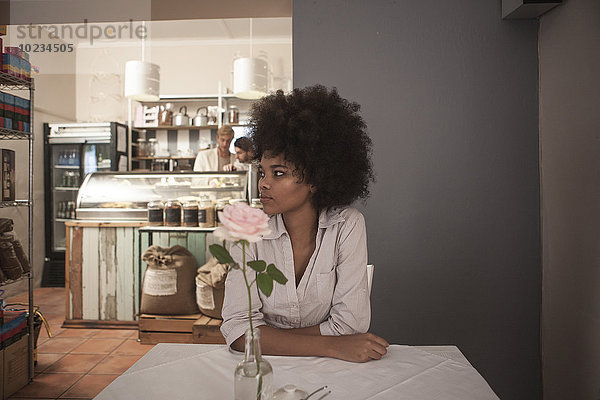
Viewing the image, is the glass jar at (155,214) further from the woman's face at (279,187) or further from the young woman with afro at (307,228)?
the woman's face at (279,187)

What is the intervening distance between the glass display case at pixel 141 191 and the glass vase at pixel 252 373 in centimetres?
321

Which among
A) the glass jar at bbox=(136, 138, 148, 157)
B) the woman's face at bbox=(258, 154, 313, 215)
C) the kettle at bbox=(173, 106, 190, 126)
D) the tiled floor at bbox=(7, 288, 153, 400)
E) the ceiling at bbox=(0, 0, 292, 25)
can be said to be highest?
the ceiling at bbox=(0, 0, 292, 25)

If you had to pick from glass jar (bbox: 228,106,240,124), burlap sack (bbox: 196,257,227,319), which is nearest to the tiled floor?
burlap sack (bbox: 196,257,227,319)

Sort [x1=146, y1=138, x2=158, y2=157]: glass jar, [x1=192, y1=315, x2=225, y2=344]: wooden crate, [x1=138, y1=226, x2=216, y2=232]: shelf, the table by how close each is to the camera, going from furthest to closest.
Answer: [x1=146, y1=138, x2=158, y2=157]: glass jar → [x1=138, y1=226, x2=216, y2=232]: shelf → [x1=192, y1=315, x2=225, y2=344]: wooden crate → the table

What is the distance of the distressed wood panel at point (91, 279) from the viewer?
4008 millimetres

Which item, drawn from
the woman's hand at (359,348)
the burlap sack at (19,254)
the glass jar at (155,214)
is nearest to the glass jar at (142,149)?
the glass jar at (155,214)

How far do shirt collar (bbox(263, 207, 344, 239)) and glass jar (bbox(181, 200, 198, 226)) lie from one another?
240cm

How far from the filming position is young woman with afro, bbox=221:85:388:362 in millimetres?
1390

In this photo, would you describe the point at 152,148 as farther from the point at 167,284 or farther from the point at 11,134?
the point at 11,134

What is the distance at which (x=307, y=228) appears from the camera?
1613mm

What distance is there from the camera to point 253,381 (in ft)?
2.68

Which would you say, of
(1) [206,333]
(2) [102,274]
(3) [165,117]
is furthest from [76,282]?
(3) [165,117]

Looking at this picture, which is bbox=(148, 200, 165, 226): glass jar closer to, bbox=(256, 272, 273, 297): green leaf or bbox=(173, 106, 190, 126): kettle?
bbox=(173, 106, 190, 126): kettle

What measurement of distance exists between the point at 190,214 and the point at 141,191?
0.60m
